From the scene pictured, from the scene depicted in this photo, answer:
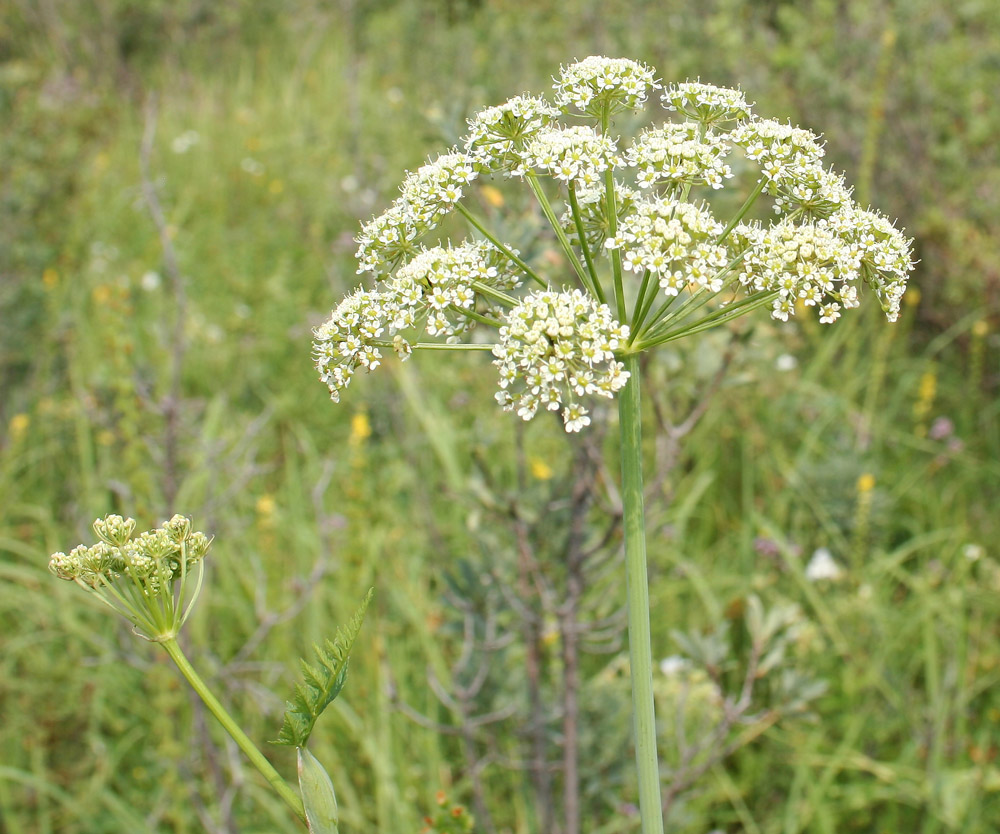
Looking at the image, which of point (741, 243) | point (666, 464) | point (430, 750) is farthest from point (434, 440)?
point (741, 243)

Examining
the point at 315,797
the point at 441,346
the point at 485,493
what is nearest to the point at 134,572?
the point at 315,797

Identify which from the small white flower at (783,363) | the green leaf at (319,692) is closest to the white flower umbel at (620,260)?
the green leaf at (319,692)

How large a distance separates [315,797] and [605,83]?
941 mm

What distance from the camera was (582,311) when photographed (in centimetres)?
109

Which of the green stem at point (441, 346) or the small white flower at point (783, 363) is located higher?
the small white flower at point (783, 363)

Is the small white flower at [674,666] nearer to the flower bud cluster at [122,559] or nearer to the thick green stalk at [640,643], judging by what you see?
the thick green stalk at [640,643]

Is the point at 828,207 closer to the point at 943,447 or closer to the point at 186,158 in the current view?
the point at 943,447

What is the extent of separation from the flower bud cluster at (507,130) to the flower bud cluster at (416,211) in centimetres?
3

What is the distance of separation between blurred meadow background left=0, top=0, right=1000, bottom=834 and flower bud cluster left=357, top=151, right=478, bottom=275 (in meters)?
1.16

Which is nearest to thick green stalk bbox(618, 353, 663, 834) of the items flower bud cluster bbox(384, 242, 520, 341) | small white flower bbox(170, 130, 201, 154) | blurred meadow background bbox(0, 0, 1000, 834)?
flower bud cluster bbox(384, 242, 520, 341)

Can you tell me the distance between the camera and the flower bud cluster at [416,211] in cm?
126

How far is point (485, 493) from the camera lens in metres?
2.48

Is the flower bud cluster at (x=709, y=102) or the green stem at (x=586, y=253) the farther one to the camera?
the flower bud cluster at (x=709, y=102)

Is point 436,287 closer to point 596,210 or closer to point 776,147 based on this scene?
point 596,210
